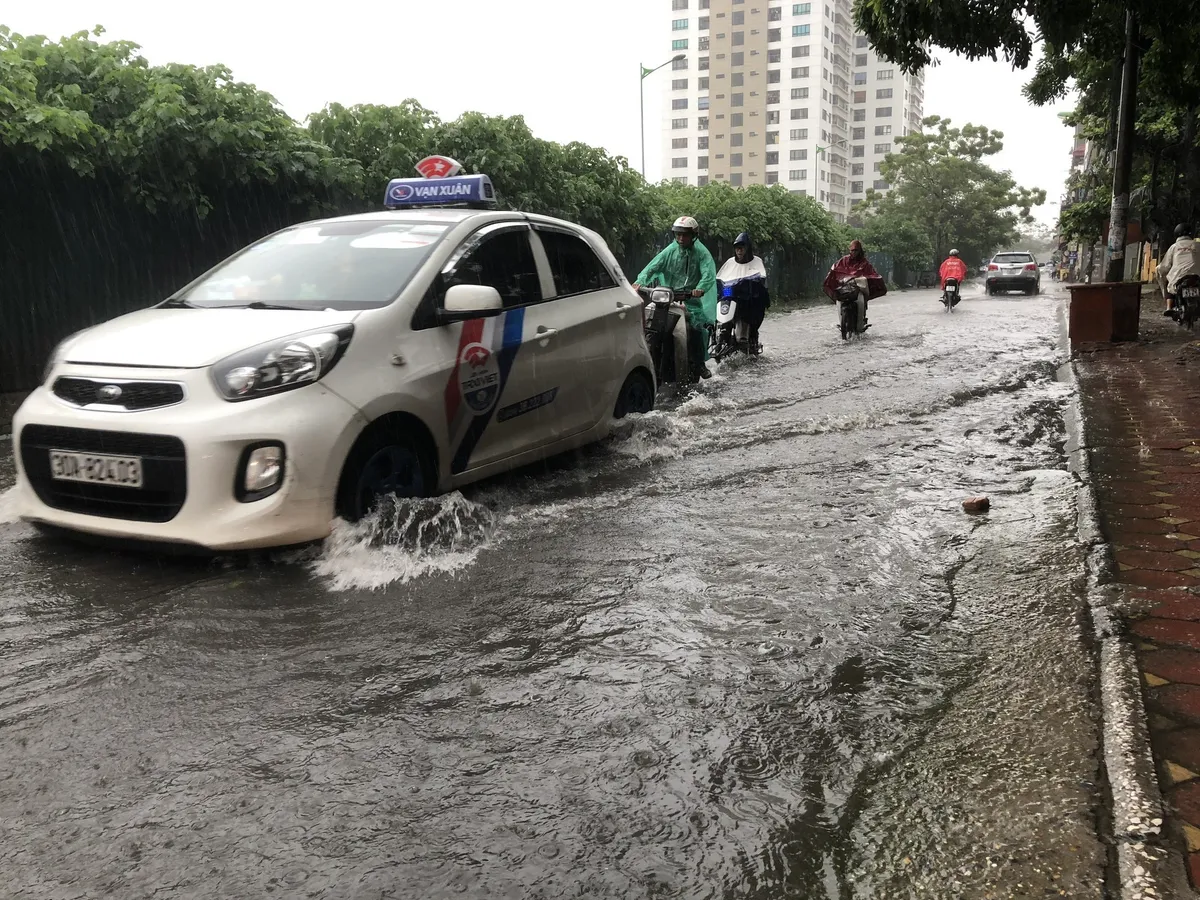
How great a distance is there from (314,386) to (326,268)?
1178mm

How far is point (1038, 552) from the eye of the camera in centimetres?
445

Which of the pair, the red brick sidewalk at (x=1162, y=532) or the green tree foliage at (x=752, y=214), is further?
the green tree foliage at (x=752, y=214)

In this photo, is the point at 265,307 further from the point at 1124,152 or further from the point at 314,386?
the point at 1124,152

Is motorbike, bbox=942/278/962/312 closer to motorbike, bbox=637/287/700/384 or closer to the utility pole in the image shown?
the utility pole

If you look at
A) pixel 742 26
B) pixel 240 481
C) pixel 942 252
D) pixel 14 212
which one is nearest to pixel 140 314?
pixel 240 481

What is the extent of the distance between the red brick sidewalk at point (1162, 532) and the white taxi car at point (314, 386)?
9.81ft

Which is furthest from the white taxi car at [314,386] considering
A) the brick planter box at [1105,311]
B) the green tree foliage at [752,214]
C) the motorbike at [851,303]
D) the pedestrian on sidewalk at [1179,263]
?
the green tree foliage at [752,214]

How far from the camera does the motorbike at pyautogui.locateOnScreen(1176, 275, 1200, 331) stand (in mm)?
14672

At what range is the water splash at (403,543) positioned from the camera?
4.13 m

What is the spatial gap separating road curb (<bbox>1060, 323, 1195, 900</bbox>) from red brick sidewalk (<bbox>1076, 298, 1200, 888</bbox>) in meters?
0.03

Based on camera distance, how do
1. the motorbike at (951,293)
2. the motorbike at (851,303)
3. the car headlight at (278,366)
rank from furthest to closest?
1. the motorbike at (951,293)
2. the motorbike at (851,303)
3. the car headlight at (278,366)

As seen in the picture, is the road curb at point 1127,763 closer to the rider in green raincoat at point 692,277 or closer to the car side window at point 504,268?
the car side window at point 504,268

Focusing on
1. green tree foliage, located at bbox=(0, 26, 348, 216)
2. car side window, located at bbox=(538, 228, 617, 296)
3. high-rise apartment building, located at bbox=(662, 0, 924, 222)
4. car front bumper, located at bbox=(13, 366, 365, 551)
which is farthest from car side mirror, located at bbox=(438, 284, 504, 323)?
high-rise apartment building, located at bbox=(662, 0, 924, 222)

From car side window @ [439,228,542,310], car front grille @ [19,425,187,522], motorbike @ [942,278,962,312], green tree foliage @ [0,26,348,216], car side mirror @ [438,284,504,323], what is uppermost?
green tree foliage @ [0,26,348,216]
